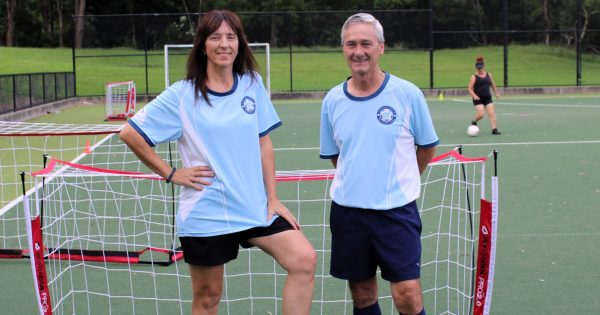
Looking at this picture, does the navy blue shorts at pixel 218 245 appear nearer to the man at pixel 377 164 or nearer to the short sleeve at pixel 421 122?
the man at pixel 377 164

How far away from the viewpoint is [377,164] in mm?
4988

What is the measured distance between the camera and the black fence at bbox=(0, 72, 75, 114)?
24.3 m

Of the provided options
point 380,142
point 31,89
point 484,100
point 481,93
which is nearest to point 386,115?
point 380,142

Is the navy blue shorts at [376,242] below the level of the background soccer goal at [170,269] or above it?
above

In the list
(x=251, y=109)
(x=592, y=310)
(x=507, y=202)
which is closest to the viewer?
(x=251, y=109)

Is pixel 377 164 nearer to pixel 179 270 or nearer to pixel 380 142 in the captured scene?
pixel 380 142

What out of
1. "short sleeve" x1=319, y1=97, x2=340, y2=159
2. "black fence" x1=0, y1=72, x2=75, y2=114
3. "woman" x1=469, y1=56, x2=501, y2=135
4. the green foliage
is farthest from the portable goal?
"short sleeve" x1=319, y1=97, x2=340, y2=159

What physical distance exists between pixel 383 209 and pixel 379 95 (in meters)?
0.57

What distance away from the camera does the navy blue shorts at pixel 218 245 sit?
15.9 feet

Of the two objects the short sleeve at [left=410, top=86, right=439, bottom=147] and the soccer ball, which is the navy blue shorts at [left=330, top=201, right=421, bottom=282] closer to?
the short sleeve at [left=410, top=86, right=439, bottom=147]

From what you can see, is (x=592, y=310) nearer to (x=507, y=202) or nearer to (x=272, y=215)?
(x=272, y=215)

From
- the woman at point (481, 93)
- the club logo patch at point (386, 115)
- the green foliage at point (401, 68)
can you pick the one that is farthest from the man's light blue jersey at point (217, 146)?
the green foliage at point (401, 68)

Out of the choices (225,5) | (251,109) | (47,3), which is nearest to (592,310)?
(251,109)

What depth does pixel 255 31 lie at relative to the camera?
40062mm
